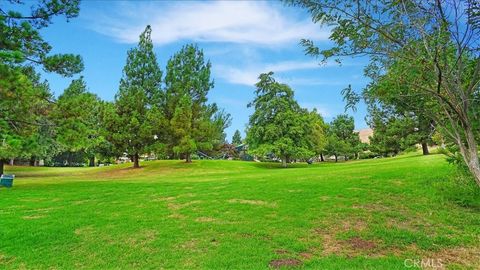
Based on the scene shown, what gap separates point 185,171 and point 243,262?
24.3 metres

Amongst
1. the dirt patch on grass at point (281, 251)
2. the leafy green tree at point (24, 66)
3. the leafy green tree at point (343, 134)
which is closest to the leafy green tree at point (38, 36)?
the leafy green tree at point (24, 66)

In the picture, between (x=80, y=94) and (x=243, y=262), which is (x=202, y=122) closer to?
(x=80, y=94)

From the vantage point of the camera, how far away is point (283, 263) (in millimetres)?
6328

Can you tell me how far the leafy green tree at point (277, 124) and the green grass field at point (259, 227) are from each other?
22023mm

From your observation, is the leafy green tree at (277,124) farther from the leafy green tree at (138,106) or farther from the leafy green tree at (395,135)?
the leafy green tree at (138,106)

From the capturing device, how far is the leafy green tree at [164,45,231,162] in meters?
32.7

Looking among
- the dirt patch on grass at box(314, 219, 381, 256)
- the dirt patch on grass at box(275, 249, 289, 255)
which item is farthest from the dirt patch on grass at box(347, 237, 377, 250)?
the dirt patch on grass at box(275, 249, 289, 255)

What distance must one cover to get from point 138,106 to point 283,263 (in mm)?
28810

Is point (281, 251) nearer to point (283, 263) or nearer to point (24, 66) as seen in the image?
point (283, 263)

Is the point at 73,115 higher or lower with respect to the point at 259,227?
higher

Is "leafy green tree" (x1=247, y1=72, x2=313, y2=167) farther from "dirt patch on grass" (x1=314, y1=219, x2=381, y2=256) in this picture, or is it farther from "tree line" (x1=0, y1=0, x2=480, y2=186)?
"dirt patch on grass" (x1=314, y1=219, x2=381, y2=256)

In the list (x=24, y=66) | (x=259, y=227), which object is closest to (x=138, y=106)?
(x=24, y=66)

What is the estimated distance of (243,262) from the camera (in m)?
6.42

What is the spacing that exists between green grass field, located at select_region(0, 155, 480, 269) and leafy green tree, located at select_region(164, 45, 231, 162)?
1940cm
